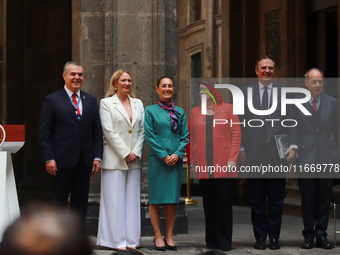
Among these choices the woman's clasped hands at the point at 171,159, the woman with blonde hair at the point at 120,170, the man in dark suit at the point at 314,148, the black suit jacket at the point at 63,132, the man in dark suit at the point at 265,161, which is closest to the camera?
the black suit jacket at the point at 63,132

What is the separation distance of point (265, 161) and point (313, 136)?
0.56 meters

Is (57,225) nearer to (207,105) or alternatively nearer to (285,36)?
(207,105)

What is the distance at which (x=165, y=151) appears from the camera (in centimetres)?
670

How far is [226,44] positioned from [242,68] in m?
0.57

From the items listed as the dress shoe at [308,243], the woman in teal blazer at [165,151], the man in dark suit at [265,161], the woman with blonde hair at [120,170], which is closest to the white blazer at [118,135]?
the woman with blonde hair at [120,170]

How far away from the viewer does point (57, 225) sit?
2.90 feet

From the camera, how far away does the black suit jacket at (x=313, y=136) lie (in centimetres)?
710

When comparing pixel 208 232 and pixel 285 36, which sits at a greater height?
pixel 285 36

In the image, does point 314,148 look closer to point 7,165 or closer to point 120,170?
point 120,170

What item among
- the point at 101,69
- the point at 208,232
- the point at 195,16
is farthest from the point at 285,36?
the point at 195,16

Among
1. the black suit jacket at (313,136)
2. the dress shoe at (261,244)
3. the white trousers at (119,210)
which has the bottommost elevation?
the dress shoe at (261,244)

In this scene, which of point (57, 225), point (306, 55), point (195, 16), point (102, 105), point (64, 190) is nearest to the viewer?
point (57, 225)

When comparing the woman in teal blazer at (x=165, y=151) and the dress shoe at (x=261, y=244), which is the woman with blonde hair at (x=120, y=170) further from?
the dress shoe at (x=261, y=244)

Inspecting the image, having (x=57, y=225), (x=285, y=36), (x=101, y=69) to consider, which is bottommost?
(x=57, y=225)
